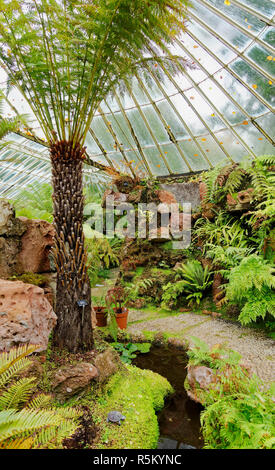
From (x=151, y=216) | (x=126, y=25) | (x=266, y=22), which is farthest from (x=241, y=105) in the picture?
(x=126, y=25)

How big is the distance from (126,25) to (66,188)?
150 cm

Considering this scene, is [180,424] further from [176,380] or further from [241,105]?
[241,105]

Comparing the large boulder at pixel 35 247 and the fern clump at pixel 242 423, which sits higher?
the large boulder at pixel 35 247

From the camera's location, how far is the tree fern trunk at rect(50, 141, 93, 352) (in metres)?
2.64

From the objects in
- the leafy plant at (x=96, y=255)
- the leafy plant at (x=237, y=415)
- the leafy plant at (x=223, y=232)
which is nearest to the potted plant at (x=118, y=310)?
the leafy plant at (x=96, y=255)

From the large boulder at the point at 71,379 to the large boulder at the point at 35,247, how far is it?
4.28 ft

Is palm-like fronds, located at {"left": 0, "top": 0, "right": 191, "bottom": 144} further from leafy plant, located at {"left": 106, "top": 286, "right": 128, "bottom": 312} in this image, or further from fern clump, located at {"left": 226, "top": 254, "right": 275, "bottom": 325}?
fern clump, located at {"left": 226, "top": 254, "right": 275, "bottom": 325}

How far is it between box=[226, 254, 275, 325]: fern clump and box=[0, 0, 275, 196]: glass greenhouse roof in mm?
2770

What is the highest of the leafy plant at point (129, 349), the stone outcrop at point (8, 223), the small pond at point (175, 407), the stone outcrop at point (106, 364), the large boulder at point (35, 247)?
the stone outcrop at point (8, 223)

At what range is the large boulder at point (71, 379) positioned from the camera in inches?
90.4

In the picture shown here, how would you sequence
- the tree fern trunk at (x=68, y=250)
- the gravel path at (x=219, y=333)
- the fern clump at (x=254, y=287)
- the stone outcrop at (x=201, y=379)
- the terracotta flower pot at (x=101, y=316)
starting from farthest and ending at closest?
the terracotta flower pot at (x=101, y=316), the fern clump at (x=254, y=287), the gravel path at (x=219, y=333), the tree fern trunk at (x=68, y=250), the stone outcrop at (x=201, y=379)

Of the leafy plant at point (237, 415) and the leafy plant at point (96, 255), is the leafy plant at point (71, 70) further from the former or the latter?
the leafy plant at point (96, 255)

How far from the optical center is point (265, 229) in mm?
4523
